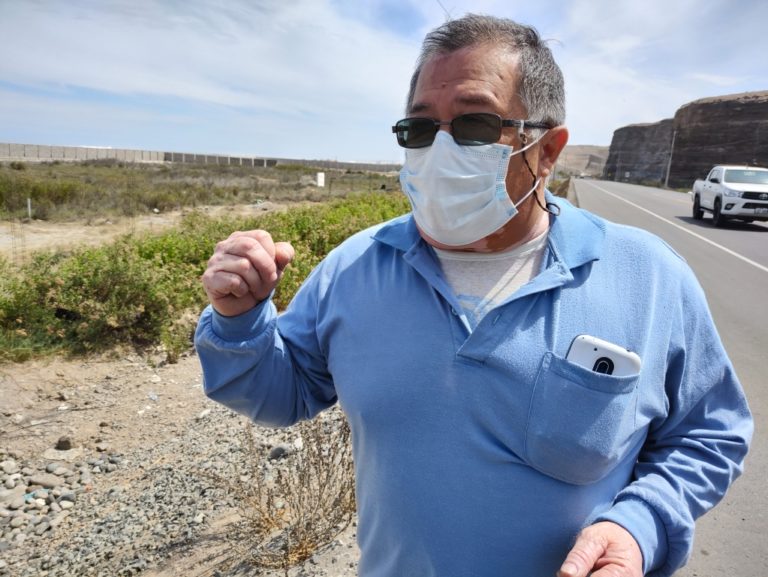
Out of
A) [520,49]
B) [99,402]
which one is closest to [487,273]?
[520,49]

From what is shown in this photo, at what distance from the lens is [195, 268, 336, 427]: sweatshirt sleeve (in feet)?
4.96

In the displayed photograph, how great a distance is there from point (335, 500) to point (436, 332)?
6.59 feet

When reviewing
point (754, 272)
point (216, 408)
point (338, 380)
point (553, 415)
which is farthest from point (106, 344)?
point (754, 272)

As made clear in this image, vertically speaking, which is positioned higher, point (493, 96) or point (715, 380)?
point (493, 96)

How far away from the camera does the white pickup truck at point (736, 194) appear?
16469 mm

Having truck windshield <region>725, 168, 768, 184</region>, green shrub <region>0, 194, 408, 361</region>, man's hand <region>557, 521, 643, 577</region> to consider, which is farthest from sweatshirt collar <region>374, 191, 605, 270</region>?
truck windshield <region>725, 168, 768, 184</region>

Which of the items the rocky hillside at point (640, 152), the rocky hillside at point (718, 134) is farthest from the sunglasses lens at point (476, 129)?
the rocky hillside at point (640, 152)

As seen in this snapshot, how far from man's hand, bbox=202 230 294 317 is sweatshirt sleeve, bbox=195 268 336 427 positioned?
0.04 metres

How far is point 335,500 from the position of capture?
3125 mm

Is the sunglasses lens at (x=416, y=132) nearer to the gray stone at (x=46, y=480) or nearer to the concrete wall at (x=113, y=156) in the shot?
the gray stone at (x=46, y=480)

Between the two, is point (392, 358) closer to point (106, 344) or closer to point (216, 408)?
point (216, 408)

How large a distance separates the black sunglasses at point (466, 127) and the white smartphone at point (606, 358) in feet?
2.20

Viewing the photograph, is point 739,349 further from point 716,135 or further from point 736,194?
point 716,135

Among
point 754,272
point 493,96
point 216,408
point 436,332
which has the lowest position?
point 216,408
